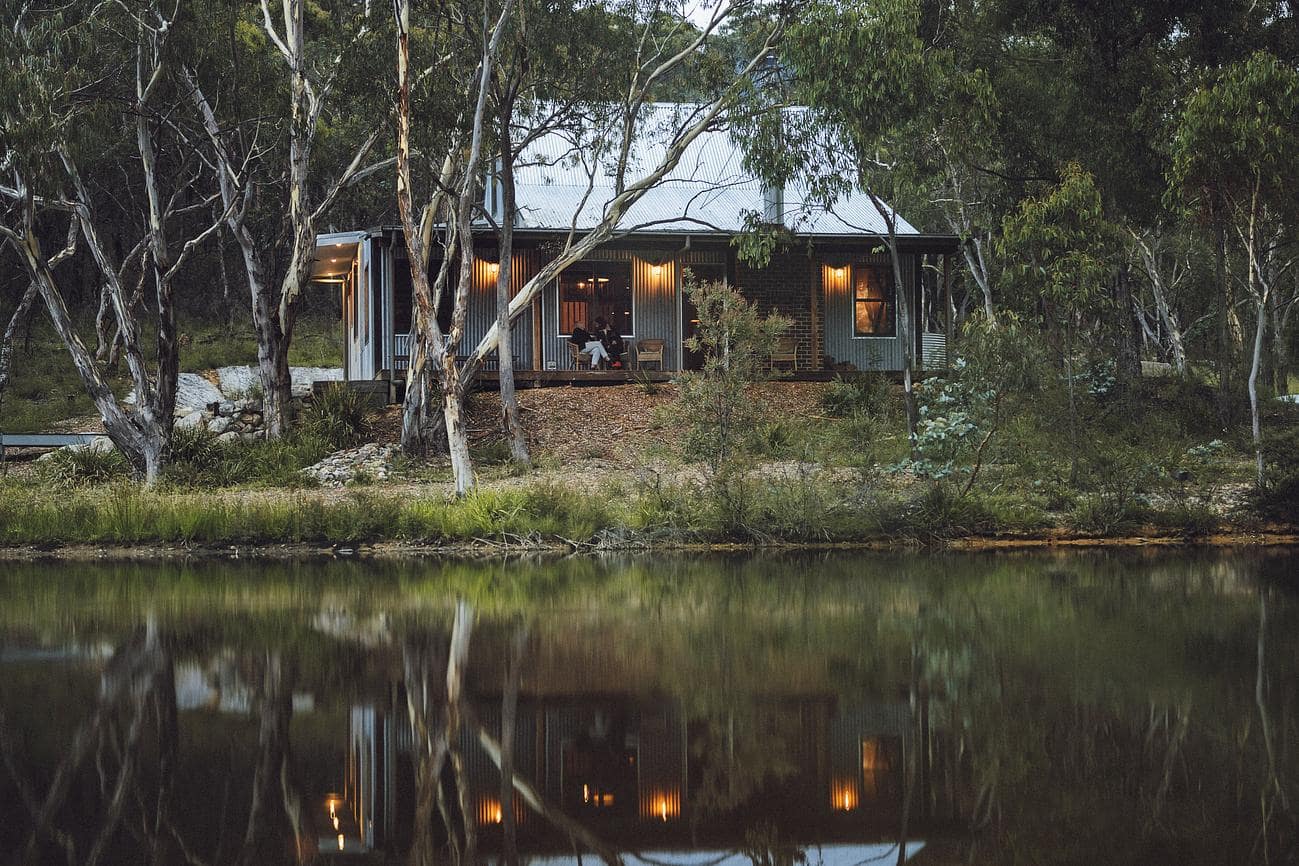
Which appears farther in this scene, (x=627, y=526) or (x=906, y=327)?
(x=906, y=327)

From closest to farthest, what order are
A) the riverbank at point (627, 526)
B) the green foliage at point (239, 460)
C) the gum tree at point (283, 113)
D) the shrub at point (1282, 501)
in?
1. the riverbank at point (627, 526)
2. the shrub at point (1282, 501)
3. the green foliage at point (239, 460)
4. the gum tree at point (283, 113)

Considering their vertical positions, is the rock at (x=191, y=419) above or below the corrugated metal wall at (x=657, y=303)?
below

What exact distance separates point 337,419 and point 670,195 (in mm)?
10662

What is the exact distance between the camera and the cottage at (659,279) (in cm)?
2681

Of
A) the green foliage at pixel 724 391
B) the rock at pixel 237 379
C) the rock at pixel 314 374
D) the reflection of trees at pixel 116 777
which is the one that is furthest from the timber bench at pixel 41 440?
the reflection of trees at pixel 116 777

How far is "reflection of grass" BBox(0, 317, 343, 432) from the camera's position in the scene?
29.2 meters

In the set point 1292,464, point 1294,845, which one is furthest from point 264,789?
point 1292,464

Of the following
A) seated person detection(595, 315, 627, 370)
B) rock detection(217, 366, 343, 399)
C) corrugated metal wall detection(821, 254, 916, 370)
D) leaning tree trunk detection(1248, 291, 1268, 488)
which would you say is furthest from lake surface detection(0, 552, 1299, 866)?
rock detection(217, 366, 343, 399)

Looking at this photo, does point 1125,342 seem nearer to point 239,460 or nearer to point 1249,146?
point 1249,146

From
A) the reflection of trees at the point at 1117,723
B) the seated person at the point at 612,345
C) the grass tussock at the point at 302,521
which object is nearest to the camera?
the reflection of trees at the point at 1117,723

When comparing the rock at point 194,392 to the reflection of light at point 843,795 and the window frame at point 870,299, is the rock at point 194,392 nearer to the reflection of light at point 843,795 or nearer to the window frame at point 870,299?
the window frame at point 870,299

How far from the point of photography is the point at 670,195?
3023cm

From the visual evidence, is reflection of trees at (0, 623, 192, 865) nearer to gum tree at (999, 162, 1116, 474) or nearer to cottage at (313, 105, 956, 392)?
gum tree at (999, 162, 1116, 474)

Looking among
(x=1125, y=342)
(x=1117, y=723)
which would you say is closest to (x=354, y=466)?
(x=1125, y=342)
